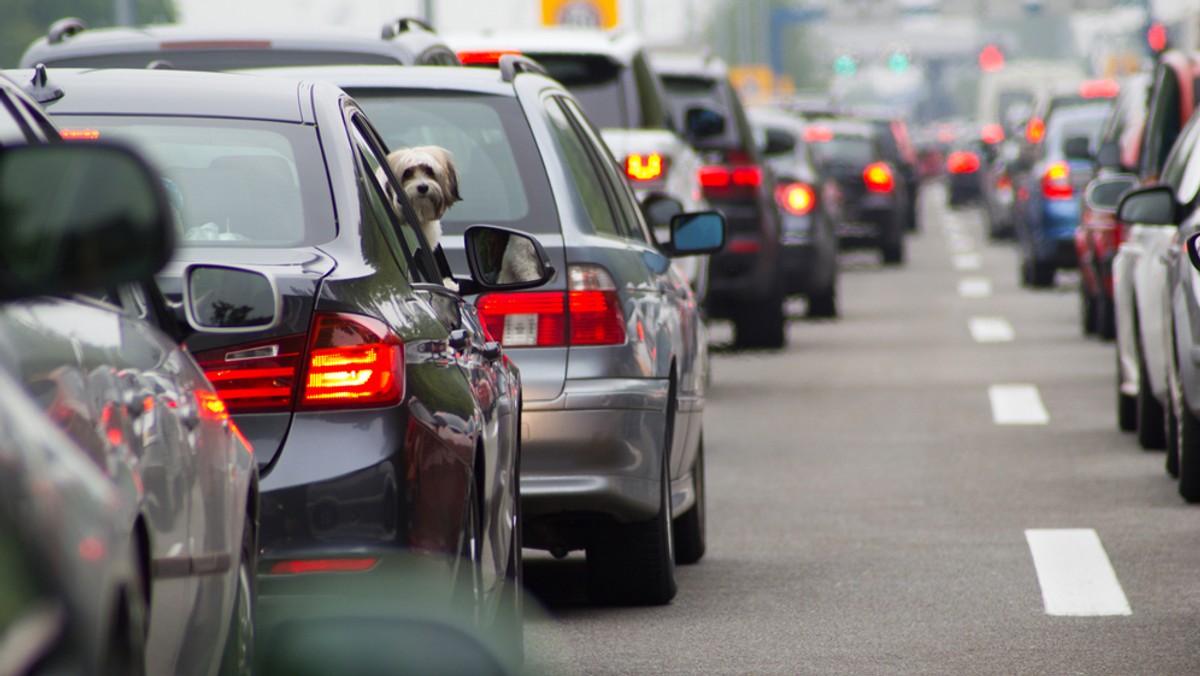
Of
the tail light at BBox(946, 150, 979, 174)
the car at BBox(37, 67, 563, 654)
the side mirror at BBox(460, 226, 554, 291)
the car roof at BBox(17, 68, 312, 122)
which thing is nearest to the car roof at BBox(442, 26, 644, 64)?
the side mirror at BBox(460, 226, 554, 291)

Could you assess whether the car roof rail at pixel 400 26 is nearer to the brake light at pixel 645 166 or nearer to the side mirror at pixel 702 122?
the brake light at pixel 645 166

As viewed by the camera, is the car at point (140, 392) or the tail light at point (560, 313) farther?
the tail light at point (560, 313)

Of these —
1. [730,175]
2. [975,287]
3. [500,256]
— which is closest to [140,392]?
[500,256]

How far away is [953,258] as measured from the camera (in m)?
35.9

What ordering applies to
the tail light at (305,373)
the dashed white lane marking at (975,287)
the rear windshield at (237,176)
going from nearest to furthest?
the tail light at (305,373), the rear windshield at (237,176), the dashed white lane marking at (975,287)

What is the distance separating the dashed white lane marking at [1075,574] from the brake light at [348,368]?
3360 millimetres

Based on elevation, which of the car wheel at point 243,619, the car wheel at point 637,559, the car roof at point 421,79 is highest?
the car roof at point 421,79

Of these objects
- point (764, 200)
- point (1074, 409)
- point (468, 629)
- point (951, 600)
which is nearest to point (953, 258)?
point (764, 200)

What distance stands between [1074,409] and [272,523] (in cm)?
1066

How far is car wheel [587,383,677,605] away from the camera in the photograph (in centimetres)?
769

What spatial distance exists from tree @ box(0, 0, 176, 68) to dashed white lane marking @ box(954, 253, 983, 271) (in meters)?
35.4

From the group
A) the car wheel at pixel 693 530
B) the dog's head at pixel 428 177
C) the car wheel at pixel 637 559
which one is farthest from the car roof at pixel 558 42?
the car wheel at pixel 637 559

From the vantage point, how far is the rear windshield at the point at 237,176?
16.9 ft

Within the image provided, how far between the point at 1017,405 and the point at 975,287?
13610mm
